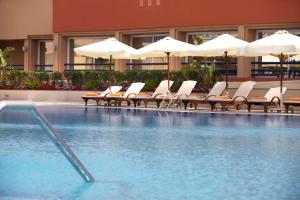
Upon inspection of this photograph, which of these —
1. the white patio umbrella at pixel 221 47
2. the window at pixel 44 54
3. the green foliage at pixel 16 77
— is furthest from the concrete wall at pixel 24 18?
the white patio umbrella at pixel 221 47

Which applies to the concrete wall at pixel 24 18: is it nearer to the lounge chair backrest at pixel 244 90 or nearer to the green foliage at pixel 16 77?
the green foliage at pixel 16 77

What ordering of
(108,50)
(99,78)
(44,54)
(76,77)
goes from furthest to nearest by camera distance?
(44,54), (76,77), (99,78), (108,50)

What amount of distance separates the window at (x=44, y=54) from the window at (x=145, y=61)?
674cm

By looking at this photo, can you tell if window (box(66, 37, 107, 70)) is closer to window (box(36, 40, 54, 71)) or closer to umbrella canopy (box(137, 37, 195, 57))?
window (box(36, 40, 54, 71))

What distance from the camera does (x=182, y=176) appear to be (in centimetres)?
785

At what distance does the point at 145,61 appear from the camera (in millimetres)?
32188

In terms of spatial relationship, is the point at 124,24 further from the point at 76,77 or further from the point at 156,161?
the point at 156,161

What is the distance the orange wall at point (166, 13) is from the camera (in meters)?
Result: 26.5

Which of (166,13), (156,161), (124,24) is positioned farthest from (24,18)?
(156,161)

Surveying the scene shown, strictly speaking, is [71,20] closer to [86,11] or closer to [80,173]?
[86,11]

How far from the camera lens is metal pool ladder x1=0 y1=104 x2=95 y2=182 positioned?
21.9 ft

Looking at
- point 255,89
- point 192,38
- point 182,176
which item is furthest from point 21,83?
point 182,176

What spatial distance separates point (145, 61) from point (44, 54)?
766 centimetres

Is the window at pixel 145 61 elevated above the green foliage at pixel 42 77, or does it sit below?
above
